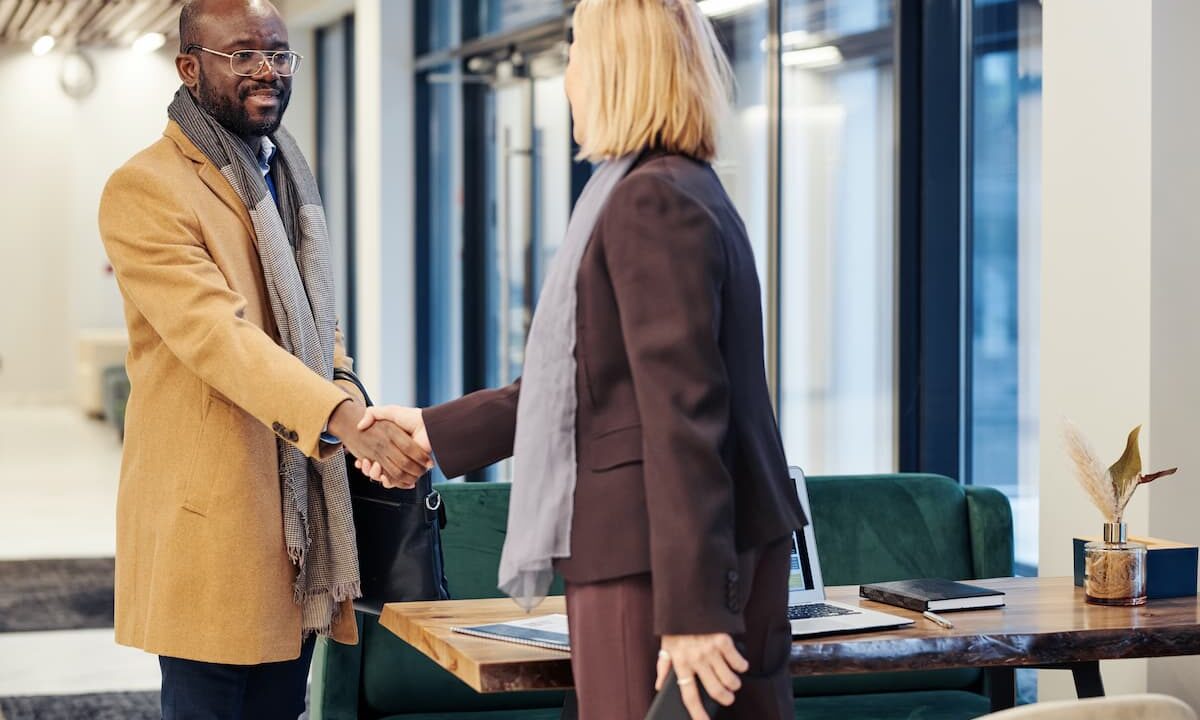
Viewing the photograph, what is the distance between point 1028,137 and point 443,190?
Result: 4.35m

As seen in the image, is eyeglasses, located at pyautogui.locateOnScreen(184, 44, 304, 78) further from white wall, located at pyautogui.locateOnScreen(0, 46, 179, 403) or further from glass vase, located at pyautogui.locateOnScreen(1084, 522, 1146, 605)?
white wall, located at pyautogui.locateOnScreen(0, 46, 179, 403)

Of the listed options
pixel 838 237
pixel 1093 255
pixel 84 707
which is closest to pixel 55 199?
pixel 84 707

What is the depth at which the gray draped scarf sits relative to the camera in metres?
1.68

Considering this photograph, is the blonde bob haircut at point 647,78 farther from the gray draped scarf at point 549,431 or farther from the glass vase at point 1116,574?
the glass vase at point 1116,574

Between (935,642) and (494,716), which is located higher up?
(935,642)

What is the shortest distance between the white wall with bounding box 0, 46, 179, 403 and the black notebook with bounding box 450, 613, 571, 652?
1044 cm

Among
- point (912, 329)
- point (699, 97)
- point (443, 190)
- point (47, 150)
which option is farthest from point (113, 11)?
point (699, 97)

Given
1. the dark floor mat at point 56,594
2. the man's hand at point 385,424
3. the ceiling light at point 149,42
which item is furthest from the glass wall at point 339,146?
the man's hand at point 385,424

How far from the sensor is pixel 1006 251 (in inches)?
159

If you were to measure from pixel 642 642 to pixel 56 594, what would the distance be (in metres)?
5.00

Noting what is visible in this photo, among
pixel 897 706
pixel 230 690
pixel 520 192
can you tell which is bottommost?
pixel 897 706

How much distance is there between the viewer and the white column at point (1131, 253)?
114 inches

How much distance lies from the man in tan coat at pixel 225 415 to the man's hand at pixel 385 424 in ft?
0.06

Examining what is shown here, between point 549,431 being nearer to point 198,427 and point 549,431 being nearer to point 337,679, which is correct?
point 198,427
